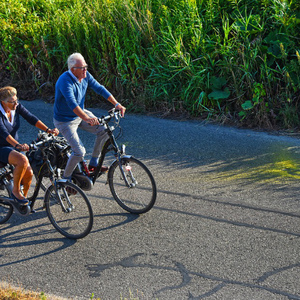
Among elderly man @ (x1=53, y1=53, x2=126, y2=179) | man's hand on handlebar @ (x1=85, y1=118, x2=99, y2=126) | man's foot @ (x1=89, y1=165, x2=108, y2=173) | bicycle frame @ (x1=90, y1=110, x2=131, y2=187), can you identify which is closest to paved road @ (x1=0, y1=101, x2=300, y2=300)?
man's foot @ (x1=89, y1=165, x2=108, y2=173)

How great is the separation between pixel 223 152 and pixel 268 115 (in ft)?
6.20

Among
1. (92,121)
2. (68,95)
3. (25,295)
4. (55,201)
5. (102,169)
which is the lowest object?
(25,295)

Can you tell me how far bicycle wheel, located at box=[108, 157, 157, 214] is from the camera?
606 cm

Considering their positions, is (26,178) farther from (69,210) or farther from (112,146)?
(112,146)

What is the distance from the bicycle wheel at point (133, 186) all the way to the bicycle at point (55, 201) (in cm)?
64

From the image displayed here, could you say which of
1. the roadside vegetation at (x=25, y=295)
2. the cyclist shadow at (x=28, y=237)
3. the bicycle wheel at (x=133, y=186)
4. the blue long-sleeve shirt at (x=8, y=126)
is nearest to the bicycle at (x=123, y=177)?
the bicycle wheel at (x=133, y=186)

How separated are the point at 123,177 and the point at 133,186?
0.55ft

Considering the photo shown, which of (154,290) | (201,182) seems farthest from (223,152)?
(154,290)

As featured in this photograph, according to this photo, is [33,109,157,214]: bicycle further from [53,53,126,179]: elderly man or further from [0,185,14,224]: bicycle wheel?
[0,185,14,224]: bicycle wheel

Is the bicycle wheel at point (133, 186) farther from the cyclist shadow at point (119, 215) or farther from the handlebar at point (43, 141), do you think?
the handlebar at point (43, 141)

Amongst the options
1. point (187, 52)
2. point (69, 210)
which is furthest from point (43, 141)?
point (187, 52)

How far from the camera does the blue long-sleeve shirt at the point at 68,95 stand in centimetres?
603

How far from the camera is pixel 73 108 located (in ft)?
19.5

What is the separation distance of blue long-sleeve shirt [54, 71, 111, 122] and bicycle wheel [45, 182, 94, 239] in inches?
40.0
